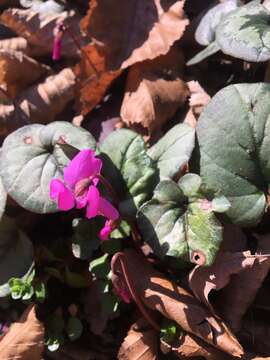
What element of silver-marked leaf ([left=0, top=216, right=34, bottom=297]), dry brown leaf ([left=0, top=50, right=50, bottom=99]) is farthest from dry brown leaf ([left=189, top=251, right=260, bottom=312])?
dry brown leaf ([left=0, top=50, right=50, bottom=99])

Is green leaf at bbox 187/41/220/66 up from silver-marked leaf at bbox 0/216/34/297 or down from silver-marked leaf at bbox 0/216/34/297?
up

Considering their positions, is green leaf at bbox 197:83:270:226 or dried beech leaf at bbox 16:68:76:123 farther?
dried beech leaf at bbox 16:68:76:123

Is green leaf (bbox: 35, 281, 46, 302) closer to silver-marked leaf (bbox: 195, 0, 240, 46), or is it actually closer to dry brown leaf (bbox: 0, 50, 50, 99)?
dry brown leaf (bbox: 0, 50, 50, 99)

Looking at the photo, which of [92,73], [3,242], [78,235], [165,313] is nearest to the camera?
[165,313]

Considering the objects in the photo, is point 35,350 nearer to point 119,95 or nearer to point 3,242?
point 3,242

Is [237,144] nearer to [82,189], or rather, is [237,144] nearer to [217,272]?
[217,272]

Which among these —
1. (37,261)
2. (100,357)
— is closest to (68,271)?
(37,261)
